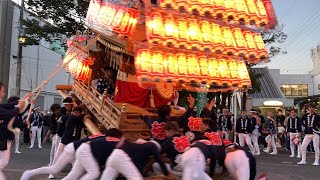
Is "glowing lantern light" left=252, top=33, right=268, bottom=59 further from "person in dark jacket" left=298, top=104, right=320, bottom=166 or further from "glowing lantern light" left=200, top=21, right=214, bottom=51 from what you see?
"person in dark jacket" left=298, top=104, right=320, bottom=166

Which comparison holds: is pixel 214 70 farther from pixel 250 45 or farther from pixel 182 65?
pixel 250 45

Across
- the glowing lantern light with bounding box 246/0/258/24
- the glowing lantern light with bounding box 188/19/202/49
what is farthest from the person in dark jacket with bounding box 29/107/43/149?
the glowing lantern light with bounding box 246/0/258/24

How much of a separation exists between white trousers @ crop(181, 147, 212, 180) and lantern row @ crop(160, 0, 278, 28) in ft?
10.3

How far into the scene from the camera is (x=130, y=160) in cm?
635

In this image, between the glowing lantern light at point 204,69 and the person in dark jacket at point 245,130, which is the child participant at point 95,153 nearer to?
the glowing lantern light at point 204,69

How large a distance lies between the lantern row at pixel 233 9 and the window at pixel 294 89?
1276 inches

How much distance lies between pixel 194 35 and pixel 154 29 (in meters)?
0.97

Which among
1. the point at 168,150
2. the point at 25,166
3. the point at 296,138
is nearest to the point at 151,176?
the point at 168,150

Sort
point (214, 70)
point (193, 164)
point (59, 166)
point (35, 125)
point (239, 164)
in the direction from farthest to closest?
point (35, 125)
point (214, 70)
point (59, 166)
point (239, 164)
point (193, 164)

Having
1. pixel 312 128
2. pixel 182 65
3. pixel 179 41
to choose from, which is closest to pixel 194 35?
pixel 179 41

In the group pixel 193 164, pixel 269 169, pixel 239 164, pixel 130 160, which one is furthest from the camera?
pixel 269 169

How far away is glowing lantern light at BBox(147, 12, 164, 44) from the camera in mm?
8133

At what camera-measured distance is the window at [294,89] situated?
4022cm

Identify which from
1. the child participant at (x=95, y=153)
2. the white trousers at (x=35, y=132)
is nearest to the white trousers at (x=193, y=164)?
the child participant at (x=95, y=153)
